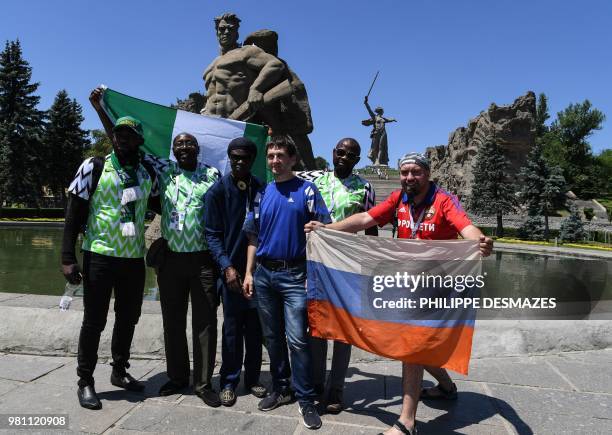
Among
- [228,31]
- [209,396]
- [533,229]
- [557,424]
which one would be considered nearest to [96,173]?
[209,396]

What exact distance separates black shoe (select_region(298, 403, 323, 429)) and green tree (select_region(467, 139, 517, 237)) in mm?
31571

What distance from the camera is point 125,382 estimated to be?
341cm

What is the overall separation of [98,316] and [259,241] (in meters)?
1.30

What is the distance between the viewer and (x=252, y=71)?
9.60 metres

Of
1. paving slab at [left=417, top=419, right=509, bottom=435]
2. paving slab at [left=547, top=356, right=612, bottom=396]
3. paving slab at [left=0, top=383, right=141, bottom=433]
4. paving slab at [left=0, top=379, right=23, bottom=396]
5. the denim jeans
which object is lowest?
paving slab at [left=0, top=379, right=23, bottom=396]

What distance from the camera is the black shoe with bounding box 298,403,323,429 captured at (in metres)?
2.89

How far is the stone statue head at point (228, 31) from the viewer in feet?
Answer: 32.1

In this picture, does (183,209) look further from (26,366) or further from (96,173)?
(26,366)

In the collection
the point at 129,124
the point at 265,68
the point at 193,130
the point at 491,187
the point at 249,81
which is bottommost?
the point at 129,124

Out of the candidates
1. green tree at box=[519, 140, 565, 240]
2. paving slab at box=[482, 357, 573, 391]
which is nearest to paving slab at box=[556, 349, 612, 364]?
paving slab at box=[482, 357, 573, 391]

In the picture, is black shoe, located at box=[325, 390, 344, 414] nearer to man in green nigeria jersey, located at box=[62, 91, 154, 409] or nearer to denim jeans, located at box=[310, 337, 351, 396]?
denim jeans, located at box=[310, 337, 351, 396]

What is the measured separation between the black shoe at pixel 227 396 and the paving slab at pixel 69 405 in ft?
2.02

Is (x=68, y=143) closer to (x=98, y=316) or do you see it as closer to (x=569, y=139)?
(x=98, y=316)

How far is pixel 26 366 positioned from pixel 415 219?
3.46m
